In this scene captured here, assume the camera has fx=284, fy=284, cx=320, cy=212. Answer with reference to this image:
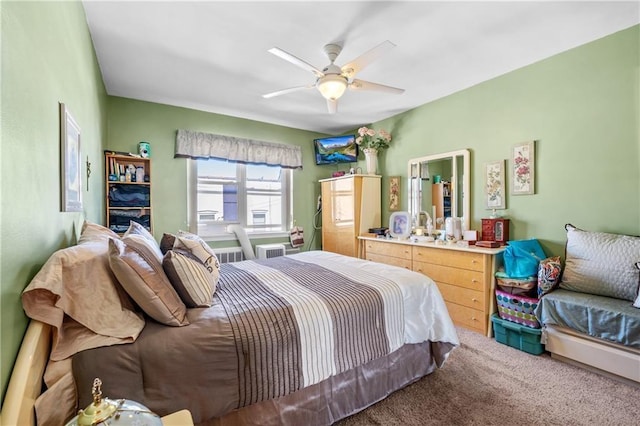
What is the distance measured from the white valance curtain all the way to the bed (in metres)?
2.18

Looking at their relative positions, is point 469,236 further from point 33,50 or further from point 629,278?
point 33,50

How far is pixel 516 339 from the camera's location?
251 centimetres

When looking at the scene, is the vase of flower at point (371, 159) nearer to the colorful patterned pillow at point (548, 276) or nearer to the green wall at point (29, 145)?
the colorful patterned pillow at point (548, 276)

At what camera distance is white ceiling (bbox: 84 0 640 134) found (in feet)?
6.53

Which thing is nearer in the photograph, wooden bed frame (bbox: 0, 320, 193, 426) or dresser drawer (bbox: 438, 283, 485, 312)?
wooden bed frame (bbox: 0, 320, 193, 426)

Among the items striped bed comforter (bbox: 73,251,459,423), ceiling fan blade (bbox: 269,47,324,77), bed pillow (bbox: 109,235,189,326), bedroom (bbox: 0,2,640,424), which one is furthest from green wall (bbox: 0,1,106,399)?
ceiling fan blade (bbox: 269,47,324,77)

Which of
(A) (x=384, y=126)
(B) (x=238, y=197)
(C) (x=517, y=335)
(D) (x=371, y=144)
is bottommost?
(C) (x=517, y=335)

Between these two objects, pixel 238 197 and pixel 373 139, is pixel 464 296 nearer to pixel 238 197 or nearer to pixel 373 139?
pixel 373 139

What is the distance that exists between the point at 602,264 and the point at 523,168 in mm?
1088

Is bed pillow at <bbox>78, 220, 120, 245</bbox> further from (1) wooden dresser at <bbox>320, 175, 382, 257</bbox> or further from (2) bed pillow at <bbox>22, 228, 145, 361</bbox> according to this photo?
(1) wooden dresser at <bbox>320, 175, 382, 257</bbox>

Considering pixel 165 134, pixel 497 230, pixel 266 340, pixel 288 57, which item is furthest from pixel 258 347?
pixel 165 134

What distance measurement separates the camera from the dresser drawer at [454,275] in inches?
108

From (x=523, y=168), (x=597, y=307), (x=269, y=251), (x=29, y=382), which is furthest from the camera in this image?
(x=269, y=251)

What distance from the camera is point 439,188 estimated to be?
12.0 ft
